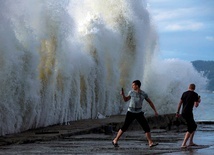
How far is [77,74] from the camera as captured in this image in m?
25.6

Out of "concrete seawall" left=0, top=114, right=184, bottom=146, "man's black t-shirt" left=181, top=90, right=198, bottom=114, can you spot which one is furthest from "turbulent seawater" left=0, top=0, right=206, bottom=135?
"man's black t-shirt" left=181, top=90, right=198, bottom=114

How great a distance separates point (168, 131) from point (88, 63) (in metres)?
7.23

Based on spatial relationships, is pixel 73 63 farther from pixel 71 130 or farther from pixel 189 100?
→ pixel 189 100

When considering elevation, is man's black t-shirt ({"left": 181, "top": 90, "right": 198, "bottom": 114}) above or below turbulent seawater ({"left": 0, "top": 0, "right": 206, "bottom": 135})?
below

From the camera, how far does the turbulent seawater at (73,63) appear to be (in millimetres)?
17875

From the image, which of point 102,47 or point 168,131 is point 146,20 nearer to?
point 102,47

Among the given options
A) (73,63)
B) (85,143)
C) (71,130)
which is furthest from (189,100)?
(73,63)

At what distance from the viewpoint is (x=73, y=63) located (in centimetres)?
2522

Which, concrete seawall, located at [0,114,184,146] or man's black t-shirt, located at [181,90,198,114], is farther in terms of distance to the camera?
concrete seawall, located at [0,114,184,146]

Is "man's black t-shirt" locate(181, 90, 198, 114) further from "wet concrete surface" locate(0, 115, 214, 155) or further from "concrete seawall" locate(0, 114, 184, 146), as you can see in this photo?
"concrete seawall" locate(0, 114, 184, 146)

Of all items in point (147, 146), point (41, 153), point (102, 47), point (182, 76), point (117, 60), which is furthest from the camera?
point (182, 76)

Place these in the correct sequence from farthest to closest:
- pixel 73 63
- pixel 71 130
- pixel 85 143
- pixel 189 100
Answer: pixel 73 63, pixel 71 130, pixel 85 143, pixel 189 100

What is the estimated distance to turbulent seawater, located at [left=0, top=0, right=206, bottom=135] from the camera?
58.6 ft

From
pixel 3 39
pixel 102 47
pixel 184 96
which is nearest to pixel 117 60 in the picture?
pixel 102 47
